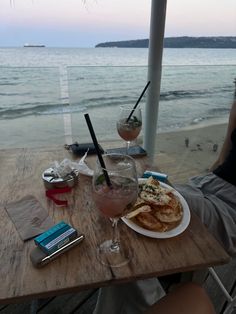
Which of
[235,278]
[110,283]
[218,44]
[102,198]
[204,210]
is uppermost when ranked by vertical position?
[218,44]

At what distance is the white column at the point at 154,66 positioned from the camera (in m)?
Result: 1.81

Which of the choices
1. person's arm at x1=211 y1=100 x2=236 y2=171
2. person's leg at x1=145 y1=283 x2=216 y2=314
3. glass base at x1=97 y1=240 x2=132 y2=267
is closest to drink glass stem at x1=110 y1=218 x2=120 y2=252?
glass base at x1=97 y1=240 x2=132 y2=267

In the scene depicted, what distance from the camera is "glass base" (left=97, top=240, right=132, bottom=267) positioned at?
0.67 metres

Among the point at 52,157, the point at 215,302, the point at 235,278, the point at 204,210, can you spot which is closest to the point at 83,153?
the point at 52,157

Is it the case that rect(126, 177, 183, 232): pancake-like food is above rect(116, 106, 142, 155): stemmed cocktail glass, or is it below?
below

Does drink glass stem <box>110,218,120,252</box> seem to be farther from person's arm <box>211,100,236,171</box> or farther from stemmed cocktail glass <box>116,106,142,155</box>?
person's arm <box>211,100,236,171</box>

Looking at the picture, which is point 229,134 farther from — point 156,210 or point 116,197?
point 116,197

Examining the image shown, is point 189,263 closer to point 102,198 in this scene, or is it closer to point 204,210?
point 102,198

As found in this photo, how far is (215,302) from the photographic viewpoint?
148 cm

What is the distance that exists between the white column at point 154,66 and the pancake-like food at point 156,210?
136 centimetres

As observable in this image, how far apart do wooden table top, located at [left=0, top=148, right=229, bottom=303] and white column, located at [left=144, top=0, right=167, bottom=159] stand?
1.37 m

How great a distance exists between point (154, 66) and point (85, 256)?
1.68 m

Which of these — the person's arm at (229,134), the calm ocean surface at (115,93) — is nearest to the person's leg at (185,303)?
the person's arm at (229,134)

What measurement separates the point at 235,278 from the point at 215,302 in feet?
0.85
